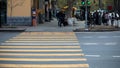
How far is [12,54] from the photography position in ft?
48.5

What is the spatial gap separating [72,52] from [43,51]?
1254 millimetres

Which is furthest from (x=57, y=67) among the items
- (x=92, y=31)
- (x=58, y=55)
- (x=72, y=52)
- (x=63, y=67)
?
(x=92, y=31)

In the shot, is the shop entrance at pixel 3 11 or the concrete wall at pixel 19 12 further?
the shop entrance at pixel 3 11

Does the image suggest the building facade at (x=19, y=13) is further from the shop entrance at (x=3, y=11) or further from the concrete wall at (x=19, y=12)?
the shop entrance at (x=3, y=11)

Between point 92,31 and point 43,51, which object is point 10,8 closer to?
point 92,31

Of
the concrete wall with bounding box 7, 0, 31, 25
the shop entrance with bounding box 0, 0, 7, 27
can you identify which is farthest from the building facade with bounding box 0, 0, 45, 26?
the shop entrance with bounding box 0, 0, 7, 27

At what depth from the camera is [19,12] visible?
4003cm

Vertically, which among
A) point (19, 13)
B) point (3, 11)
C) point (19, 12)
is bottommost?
point (19, 13)

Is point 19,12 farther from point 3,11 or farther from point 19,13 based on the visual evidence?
point 3,11

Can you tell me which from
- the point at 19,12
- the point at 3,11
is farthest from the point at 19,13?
the point at 3,11

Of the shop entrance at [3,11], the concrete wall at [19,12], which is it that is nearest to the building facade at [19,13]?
the concrete wall at [19,12]

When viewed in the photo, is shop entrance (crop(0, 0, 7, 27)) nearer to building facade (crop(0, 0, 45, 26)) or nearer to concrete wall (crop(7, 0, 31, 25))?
building facade (crop(0, 0, 45, 26))

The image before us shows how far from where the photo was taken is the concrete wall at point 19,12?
39.9 m

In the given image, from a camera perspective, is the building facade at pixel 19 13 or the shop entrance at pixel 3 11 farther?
the shop entrance at pixel 3 11
